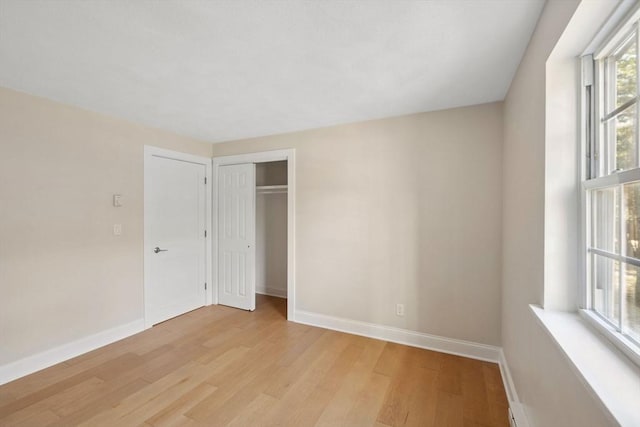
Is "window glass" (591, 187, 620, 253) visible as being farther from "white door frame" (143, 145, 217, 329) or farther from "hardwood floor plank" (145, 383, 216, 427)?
"white door frame" (143, 145, 217, 329)

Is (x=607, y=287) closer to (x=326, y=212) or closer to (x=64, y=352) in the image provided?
(x=326, y=212)

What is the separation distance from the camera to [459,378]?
7.16 ft

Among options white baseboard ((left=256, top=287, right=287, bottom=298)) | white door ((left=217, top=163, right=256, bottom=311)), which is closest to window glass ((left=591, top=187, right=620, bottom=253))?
white door ((left=217, top=163, right=256, bottom=311))

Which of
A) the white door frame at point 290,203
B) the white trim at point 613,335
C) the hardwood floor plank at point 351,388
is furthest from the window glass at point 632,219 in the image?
the white door frame at point 290,203

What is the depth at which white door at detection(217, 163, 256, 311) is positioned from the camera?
370cm

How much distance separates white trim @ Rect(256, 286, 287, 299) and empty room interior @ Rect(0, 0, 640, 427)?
82cm

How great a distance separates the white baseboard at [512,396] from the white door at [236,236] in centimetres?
286

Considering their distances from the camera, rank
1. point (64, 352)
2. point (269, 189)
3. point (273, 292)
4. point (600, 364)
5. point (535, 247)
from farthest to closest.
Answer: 1. point (273, 292)
2. point (269, 189)
3. point (64, 352)
4. point (535, 247)
5. point (600, 364)

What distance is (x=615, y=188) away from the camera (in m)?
1.00

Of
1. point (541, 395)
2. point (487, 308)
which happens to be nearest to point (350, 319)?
point (487, 308)

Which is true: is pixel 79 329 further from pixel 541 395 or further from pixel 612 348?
pixel 612 348

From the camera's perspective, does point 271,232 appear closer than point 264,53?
No

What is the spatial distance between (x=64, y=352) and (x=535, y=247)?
12.5ft

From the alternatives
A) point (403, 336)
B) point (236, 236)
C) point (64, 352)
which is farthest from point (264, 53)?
point (64, 352)
